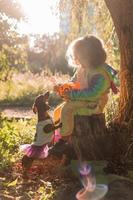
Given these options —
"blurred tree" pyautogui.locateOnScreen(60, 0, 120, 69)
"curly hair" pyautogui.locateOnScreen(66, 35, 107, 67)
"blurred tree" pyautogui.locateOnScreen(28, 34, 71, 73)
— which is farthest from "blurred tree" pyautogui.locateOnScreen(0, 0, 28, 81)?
"blurred tree" pyautogui.locateOnScreen(28, 34, 71, 73)

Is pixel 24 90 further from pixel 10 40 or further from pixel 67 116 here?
pixel 67 116

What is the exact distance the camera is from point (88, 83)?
645 cm

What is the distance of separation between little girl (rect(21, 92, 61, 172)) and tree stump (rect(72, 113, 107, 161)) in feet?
0.99

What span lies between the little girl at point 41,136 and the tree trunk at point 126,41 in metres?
1.08

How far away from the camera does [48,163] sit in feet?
22.3

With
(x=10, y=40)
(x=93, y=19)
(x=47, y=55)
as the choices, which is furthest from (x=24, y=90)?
(x=47, y=55)

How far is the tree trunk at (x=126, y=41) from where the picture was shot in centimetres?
722

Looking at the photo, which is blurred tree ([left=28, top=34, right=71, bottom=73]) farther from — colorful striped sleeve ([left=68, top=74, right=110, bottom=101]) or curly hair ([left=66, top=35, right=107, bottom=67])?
colorful striped sleeve ([left=68, top=74, right=110, bottom=101])

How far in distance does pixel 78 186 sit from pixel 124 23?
233 cm

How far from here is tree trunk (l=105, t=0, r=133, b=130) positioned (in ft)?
23.7

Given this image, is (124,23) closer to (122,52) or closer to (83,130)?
(122,52)

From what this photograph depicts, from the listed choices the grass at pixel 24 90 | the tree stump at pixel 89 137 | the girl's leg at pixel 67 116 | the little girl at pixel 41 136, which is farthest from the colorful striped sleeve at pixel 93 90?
the grass at pixel 24 90

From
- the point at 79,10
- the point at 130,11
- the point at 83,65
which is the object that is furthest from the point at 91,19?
the point at 83,65

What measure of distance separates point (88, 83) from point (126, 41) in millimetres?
1105
